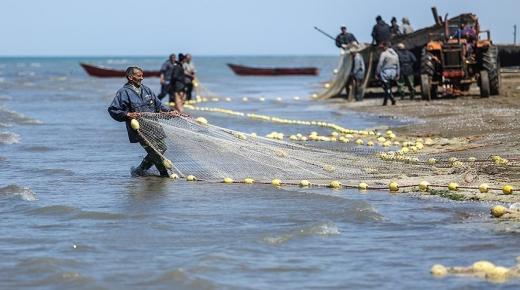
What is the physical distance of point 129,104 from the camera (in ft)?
36.4

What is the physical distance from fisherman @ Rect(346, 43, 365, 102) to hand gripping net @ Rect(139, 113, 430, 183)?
13.4 metres

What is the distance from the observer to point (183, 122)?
11.4 meters

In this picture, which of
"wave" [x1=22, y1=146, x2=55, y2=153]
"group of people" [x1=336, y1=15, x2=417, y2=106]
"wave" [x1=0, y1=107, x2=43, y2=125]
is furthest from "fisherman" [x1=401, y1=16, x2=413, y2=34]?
"wave" [x1=22, y1=146, x2=55, y2=153]

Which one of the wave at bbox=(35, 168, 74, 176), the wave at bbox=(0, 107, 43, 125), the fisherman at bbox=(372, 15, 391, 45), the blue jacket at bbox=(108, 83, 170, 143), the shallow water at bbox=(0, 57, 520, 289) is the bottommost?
the wave at bbox=(0, 107, 43, 125)

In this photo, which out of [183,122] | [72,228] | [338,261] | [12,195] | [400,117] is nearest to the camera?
[338,261]

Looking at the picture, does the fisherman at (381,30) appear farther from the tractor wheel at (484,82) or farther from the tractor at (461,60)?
the tractor wheel at (484,82)

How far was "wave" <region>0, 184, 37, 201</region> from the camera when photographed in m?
10.2

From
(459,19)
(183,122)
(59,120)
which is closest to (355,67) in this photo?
(459,19)

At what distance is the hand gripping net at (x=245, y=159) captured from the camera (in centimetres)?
1102

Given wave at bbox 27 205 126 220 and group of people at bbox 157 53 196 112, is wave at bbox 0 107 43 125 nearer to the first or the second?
group of people at bbox 157 53 196 112

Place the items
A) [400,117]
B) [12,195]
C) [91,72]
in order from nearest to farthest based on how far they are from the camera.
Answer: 1. [12,195]
2. [400,117]
3. [91,72]

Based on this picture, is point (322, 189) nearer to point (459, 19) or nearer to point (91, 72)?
point (459, 19)

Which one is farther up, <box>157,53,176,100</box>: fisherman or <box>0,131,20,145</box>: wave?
<box>157,53,176,100</box>: fisherman

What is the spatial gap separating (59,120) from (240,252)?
16.0m
